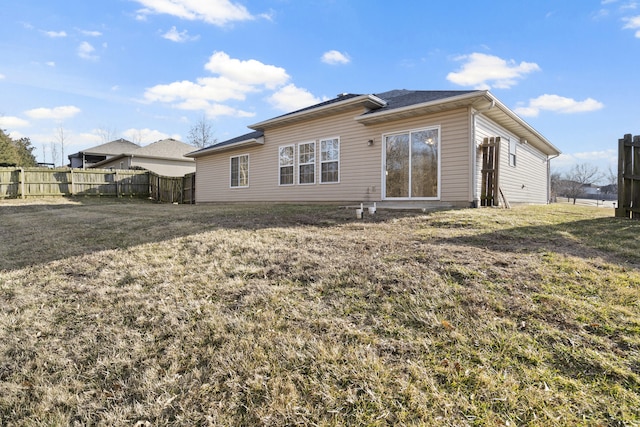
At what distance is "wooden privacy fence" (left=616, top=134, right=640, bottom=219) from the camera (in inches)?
246

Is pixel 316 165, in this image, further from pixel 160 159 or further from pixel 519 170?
pixel 160 159

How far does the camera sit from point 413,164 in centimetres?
868

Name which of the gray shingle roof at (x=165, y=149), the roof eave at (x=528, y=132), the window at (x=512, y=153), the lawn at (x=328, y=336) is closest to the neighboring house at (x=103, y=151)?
the gray shingle roof at (x=165, y=149)

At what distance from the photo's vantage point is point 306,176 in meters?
11.0

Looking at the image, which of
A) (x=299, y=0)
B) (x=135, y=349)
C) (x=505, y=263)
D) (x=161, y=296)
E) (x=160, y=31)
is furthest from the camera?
(x=160, y=31)

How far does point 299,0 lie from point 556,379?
1166 cm

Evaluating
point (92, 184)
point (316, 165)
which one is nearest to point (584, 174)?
point (316, 165)

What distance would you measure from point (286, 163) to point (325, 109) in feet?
8.54

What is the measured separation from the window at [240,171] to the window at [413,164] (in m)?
6.29

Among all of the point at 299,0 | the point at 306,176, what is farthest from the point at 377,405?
the point at 299,0

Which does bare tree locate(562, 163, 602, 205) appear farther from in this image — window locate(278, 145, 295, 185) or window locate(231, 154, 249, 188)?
window locate(231, 154, 249, 188)

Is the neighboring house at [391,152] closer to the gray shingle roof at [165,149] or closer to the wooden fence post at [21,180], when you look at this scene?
the wooden fence post at [21,180]

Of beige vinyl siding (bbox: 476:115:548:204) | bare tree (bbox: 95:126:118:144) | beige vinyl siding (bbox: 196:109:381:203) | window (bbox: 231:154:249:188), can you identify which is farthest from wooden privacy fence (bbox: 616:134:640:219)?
bare tree (bbox: 95:126:118:144)

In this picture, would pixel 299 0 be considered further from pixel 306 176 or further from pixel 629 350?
pixel 629 350
